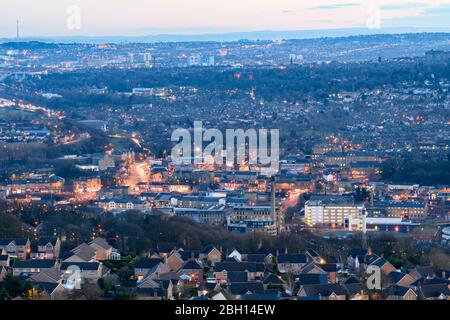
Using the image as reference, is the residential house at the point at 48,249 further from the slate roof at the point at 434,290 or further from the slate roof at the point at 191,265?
the slate roof at the point at 434,290

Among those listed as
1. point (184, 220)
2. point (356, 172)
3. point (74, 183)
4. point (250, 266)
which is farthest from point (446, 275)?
point (356, 172)

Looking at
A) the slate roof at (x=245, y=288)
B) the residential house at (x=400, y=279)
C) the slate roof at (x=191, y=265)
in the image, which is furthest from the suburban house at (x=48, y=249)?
the residential house at (x=400, y=279)

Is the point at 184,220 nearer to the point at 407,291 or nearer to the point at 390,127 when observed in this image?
the point at 407,291

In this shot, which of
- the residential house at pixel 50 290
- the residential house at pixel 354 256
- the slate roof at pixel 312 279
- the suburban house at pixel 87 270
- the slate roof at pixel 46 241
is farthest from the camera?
the slate roof at pixel 46 241

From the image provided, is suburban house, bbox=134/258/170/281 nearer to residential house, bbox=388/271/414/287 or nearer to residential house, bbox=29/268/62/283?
residential house, bbox=29/268/62/283

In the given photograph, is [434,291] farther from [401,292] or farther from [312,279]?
[312,279]

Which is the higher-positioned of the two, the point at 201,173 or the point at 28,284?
the point at 28,284

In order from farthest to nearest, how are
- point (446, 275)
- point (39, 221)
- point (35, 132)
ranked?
point (35, 132) < point (39, 221) < point (446, 275)

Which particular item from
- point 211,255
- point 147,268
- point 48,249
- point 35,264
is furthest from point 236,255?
point 35,264

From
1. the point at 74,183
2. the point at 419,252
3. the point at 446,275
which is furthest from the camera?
the point at 74,183

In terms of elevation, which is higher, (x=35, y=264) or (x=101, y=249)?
(x=35, y=264)

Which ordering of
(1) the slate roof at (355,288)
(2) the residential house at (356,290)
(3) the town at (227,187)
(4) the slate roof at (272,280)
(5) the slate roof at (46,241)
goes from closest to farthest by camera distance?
(2) the residential house at (356,290) → (1) the slate roof at (355,288) → (4) the slate roof at (272,280) → (3) the town at (227,187) → (5) the slate roof at (46,241)
